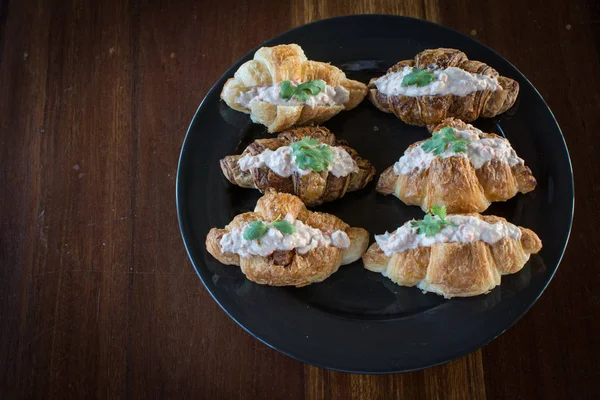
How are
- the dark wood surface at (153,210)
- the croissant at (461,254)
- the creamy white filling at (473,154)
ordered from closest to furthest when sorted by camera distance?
the croissant at (461,254), the creamy white filling at (473,154), the dark wood surface at (153,210)

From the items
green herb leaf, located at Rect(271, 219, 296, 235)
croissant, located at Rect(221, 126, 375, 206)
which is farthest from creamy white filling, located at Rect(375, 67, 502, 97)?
green herb leaf, located at Rect(271, 219, 296, 235)

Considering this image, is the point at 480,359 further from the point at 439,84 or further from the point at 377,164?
the point at 439,84

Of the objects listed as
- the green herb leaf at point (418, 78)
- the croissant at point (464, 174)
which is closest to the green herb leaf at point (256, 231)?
the croissant at point (464, 174)

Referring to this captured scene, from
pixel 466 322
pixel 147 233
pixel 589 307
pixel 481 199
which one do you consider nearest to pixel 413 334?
pixel 466 322

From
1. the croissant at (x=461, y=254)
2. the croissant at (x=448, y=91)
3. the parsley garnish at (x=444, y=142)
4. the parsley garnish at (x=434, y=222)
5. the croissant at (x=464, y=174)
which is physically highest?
the croissant at (x=448, y=91)

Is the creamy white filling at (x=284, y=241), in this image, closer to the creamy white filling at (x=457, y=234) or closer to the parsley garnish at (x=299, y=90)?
the creamy white filling at (x=457, y=234)

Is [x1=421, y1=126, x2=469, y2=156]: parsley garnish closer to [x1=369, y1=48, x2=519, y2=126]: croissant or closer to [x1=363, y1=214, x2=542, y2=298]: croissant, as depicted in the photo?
[x1=369, y1=48, x2=519, y2=126]: croissant
